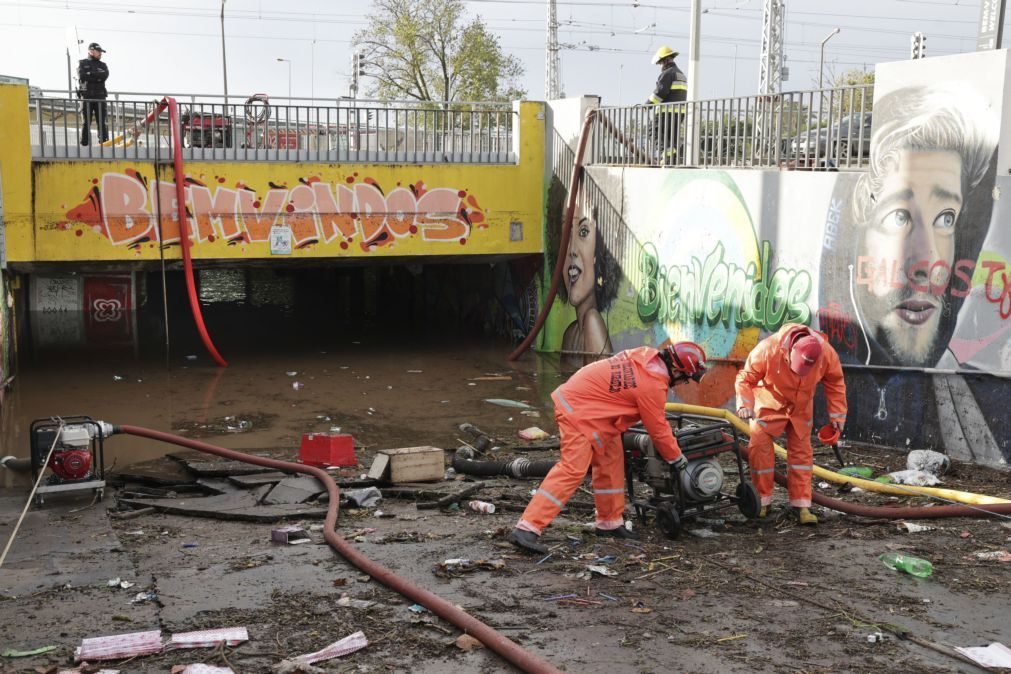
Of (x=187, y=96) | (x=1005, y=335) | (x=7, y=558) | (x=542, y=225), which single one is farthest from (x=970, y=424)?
(x=187, y=96)

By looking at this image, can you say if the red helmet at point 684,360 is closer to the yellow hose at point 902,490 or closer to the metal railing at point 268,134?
the yellow hose at point 902,490

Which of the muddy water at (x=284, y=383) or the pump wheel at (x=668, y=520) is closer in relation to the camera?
the pump wheel at (x=668, y=520)

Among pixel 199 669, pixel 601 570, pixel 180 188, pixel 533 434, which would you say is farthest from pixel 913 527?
pixel 180 188

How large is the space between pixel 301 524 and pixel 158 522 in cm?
120

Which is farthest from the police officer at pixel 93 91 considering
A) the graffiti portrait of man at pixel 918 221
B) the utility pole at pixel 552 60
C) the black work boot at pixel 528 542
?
the utility pole at pixel 552 60

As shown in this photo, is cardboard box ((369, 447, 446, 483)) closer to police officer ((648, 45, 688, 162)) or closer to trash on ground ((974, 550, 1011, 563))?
trash on ground ((974, 550, 1011, 563))

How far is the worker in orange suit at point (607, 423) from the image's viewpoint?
22.2 ft

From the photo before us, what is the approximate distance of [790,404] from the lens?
7551 millimetres

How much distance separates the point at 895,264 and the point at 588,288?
7.21m

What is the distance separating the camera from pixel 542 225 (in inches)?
755

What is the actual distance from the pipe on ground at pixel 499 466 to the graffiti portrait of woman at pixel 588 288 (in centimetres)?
701

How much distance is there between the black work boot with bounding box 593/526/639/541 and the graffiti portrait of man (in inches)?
191

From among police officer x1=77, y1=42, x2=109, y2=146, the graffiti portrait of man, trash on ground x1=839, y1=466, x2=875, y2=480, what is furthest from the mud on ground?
police officer x1=77, y1=42, x2=109, y2=146

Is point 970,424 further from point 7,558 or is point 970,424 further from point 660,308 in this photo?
point 7,558
